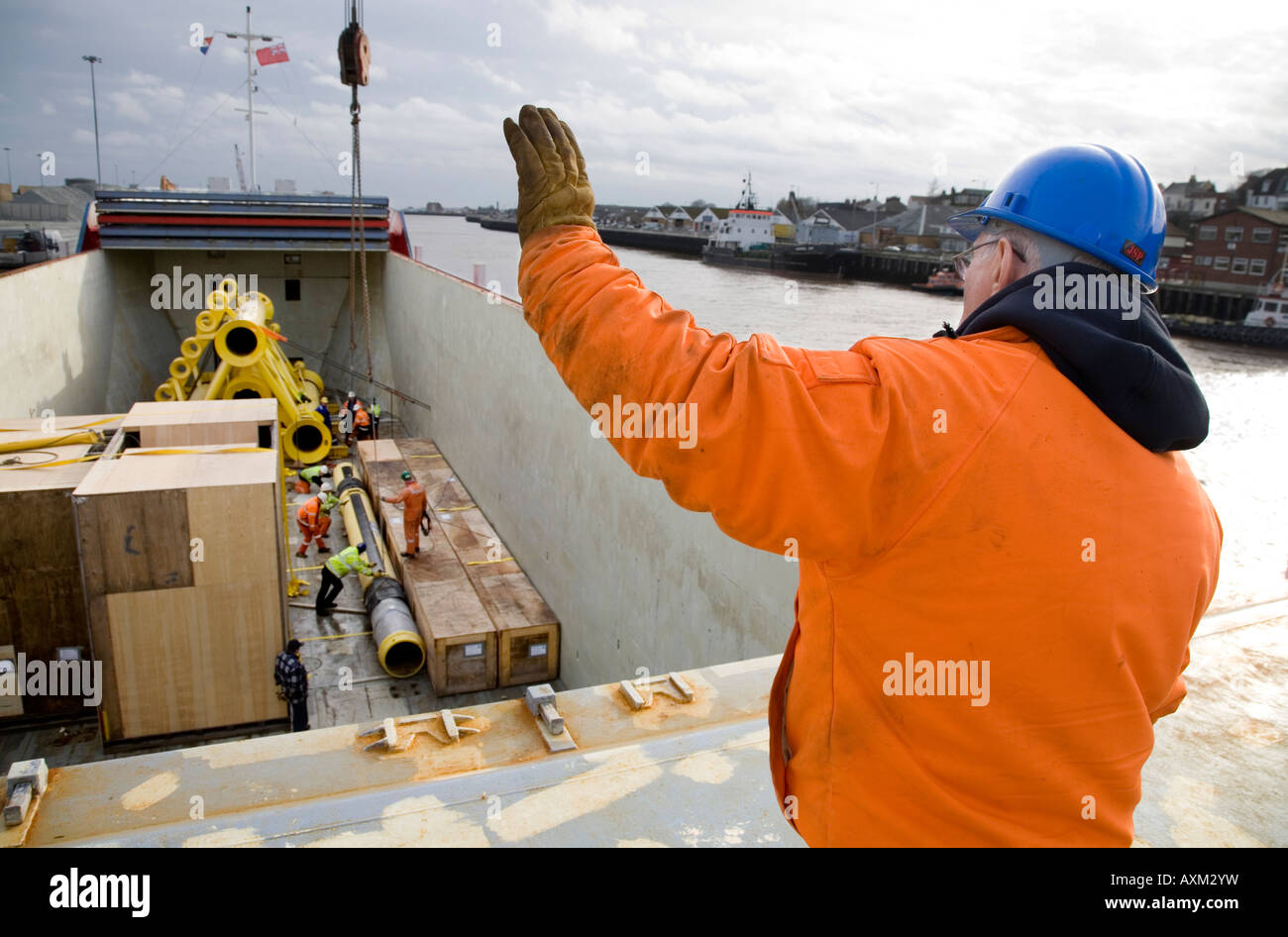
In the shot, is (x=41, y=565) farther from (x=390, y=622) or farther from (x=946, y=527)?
(x=946, y=527)

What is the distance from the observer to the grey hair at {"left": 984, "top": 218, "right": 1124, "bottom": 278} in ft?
4.38

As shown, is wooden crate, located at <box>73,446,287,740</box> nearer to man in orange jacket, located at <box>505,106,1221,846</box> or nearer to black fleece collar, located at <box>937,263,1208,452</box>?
man in orange jacket, located at <box>505,106,1221,846</box>

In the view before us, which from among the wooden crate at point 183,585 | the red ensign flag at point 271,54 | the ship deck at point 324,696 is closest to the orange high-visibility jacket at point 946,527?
the wooden crate at point 183,585

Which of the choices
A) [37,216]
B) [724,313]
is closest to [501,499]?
[724,313]

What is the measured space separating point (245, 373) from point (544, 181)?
41.8 feet

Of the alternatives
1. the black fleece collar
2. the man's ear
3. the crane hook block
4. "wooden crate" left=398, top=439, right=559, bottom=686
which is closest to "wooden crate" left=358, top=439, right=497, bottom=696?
"wooden crate" left=398, top=439, right=559, bottom=686

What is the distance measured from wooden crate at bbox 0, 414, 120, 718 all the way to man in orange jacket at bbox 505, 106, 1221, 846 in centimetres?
585

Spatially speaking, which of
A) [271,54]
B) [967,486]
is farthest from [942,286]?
[967,486]

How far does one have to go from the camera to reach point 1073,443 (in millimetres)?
1130

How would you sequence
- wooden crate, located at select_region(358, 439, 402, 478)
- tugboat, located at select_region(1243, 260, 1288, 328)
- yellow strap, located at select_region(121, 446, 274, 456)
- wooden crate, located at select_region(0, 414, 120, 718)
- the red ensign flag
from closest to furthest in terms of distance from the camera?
wooden crate, located at select_region(0, 414, 120, 718) < yellow strap, located at select_region(121, 446, 274, 456) < wooden crate, located at select_region(358, 439, 402, 478) < the red ensign flag < tugboat, located at select_region(1243, 260, 1288, 328)

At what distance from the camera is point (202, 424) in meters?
6.88

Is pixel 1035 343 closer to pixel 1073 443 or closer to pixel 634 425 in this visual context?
pixel 1073 443
